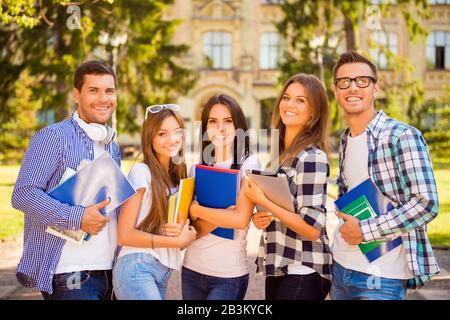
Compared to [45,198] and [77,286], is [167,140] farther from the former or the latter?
[77,286]

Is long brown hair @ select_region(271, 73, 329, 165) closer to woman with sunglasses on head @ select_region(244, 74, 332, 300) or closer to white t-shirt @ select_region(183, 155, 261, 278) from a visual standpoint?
woman with sunglasses on head @ select_region(244, 74, 332, 300)

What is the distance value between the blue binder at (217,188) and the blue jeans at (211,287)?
0.75ft

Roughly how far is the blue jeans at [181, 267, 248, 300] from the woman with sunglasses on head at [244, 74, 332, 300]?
16 cm

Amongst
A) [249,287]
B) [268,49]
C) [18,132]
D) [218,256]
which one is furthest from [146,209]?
[268,49]

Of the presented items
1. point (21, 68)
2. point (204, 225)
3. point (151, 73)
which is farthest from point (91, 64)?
point (151, 73)

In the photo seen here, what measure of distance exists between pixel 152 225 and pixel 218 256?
39 cm

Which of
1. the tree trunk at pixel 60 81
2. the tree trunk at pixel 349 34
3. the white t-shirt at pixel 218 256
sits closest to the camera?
the white t-shirt at pixel 218 256

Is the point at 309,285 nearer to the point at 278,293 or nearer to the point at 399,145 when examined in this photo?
the point at 278,293

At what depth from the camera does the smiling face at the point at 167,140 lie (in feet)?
11.5

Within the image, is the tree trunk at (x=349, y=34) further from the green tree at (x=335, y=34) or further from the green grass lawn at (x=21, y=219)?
the green grass lawn at (x=21, y=219)

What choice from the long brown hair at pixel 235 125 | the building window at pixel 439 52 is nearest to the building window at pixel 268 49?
the building window at pixel 439 52

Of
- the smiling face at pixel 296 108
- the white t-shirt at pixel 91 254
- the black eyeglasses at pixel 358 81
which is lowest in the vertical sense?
the white t-shirt at pixel 91 254
